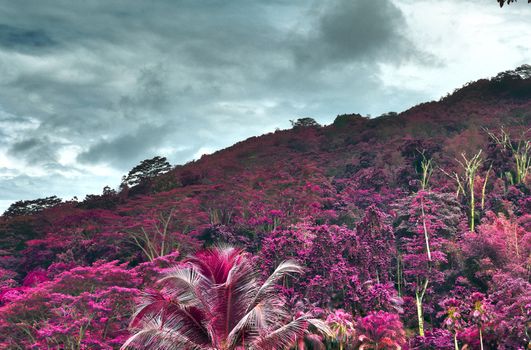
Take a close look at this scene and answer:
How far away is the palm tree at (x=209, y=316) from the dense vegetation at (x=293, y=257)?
0.14ft

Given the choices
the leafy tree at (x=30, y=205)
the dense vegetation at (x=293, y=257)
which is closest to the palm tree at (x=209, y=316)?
the dense vegetation at (x=293, y=257)

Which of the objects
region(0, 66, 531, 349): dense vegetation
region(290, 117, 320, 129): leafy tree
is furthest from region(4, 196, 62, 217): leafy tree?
region(290, 117, 320, 129): leafy tree

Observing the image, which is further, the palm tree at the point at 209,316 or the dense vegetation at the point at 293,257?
the dense vegetation at the point at 293,257

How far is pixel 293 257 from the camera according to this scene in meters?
33.8

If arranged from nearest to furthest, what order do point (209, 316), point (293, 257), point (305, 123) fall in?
1. point (209, 316)
2. point (293, 257)
3. point (305, 123)

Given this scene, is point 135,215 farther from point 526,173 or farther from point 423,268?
point 526,173

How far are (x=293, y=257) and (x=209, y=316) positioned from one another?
644 inches

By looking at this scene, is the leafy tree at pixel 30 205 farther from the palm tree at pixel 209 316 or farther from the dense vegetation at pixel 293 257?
the palm tree at pixel 209 316

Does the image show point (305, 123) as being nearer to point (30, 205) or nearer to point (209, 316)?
point (30, 205)

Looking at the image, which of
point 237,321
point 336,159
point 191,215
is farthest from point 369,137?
point 237,321

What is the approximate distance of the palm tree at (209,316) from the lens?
57.3 ft

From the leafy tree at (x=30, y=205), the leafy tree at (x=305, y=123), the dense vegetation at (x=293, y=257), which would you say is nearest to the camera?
the dense vegetation at (x=293, y=257)

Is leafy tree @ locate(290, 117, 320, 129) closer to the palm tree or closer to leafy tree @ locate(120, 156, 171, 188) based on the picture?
leafy tree @ locate(120, 156, 171, 188)

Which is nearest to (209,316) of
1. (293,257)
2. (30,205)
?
(293,257)
